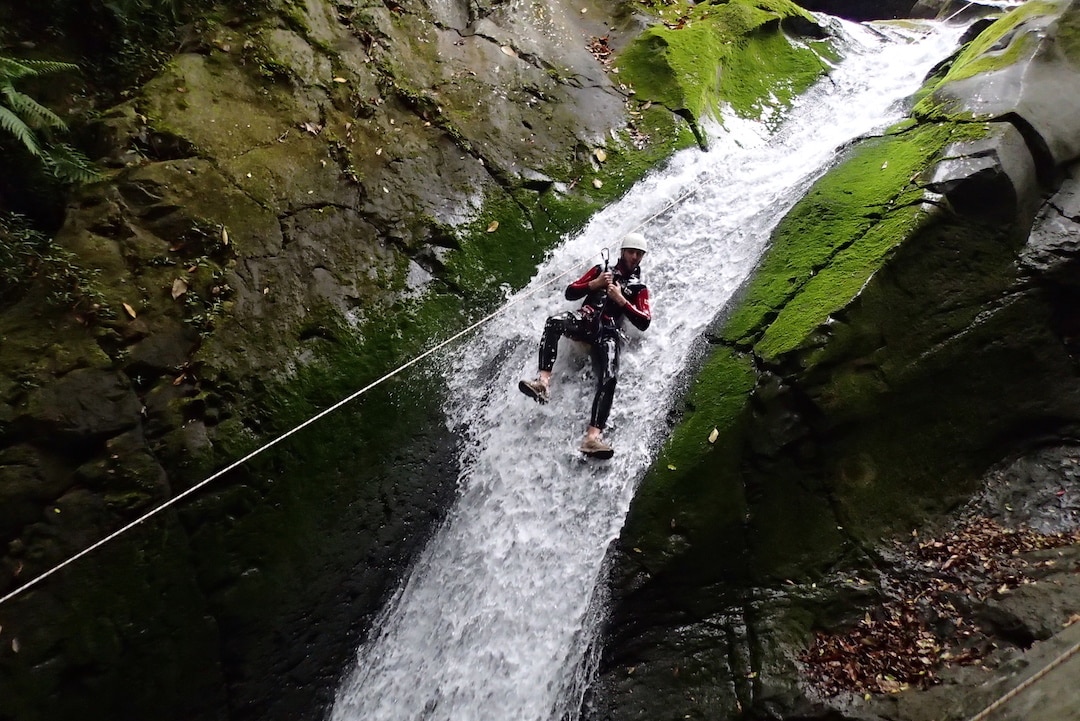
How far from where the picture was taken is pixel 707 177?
7547 mm

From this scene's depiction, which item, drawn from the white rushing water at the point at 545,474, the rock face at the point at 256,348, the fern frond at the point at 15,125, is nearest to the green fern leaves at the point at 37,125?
the fern frond at the point at 15,125

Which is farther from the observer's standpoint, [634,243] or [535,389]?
[634,243]

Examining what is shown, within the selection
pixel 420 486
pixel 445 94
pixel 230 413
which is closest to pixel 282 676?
pixel 420 486

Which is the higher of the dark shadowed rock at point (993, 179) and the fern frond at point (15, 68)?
the fern frond at point (15, 68)

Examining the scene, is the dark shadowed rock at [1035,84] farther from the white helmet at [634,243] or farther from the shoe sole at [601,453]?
the shoe sole at [601,453]

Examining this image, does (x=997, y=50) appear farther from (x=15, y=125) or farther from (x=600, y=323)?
(x=15, y=125)

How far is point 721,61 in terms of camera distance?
8695 mm

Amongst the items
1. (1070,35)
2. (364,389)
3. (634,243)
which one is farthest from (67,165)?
(1070,35)

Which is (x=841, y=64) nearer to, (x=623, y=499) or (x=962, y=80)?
(x=962, y=80)

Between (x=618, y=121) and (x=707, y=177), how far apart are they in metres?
1.50

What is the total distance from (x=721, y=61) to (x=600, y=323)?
5868mm

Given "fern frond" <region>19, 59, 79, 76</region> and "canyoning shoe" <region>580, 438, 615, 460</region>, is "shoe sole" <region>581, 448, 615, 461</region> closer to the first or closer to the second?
"canyoning shoe" <region>580, 438, 615, 460</region>

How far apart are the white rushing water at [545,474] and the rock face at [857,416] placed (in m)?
0.43

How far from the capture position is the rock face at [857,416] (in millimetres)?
4590
